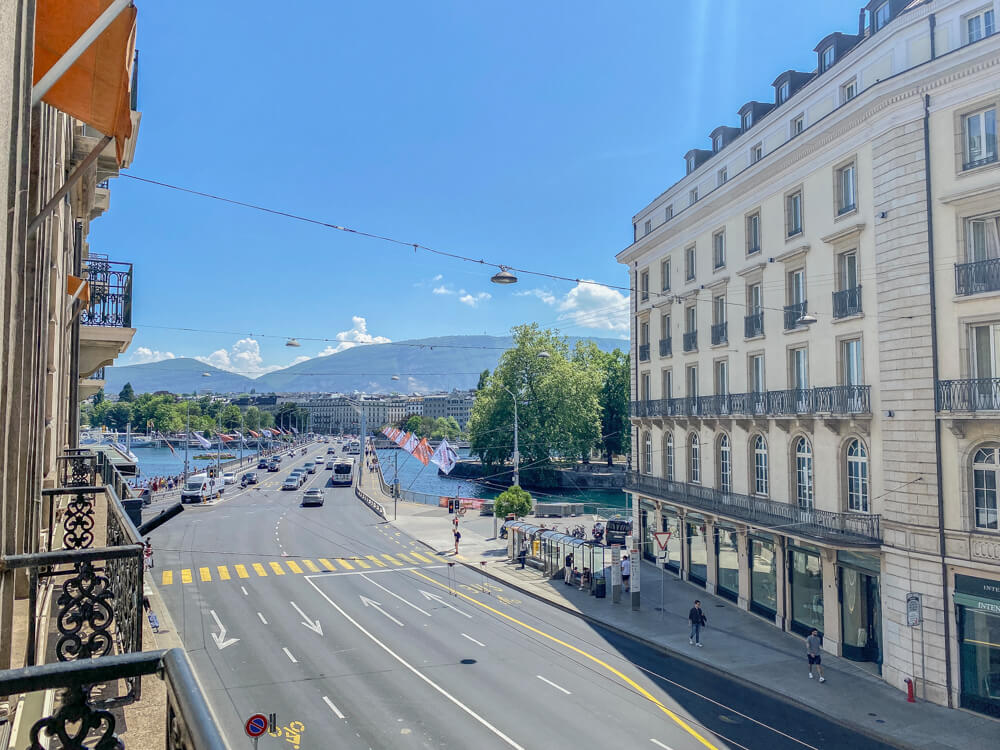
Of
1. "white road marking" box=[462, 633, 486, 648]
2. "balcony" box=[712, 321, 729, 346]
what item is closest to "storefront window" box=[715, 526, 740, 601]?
"balcony" box=[712, 321, 729, 346]

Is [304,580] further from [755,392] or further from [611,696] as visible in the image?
[755,392]

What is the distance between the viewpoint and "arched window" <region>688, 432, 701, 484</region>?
31.6 meters

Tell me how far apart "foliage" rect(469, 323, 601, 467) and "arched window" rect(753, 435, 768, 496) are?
43.5m

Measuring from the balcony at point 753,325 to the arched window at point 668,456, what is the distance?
8604mm

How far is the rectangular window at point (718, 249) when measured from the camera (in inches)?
1168

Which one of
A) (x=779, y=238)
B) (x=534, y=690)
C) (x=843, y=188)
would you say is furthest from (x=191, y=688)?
(x=779, y=238)

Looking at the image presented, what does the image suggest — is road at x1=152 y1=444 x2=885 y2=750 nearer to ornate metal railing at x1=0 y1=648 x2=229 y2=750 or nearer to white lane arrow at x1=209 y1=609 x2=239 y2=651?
white lane arrow at x1=209 y1=609 x2=239 y2=651

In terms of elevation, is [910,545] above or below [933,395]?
below

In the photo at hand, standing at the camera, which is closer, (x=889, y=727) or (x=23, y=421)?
(x=23, y=421)

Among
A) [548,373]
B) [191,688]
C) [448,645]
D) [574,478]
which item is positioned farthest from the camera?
[574,478]

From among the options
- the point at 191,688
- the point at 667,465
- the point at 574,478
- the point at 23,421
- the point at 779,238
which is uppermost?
the point at 779,238

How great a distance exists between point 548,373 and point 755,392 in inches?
1795

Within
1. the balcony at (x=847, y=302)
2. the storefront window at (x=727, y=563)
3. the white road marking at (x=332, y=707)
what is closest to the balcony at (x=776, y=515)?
the storefront window at (x=727, y=563)

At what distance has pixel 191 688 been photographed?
2.26m
